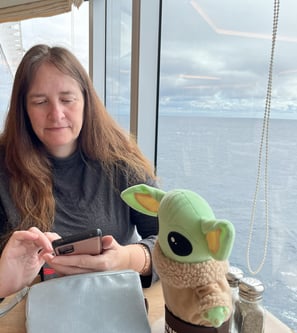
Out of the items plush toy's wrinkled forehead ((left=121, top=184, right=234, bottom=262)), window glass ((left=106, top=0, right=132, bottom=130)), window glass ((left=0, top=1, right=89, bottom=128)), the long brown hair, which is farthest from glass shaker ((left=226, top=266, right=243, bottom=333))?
window glass ((left=0, top=1, right=89, bottom=128))

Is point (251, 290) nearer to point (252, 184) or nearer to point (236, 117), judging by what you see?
point (252, 184)

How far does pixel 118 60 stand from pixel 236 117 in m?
1.26

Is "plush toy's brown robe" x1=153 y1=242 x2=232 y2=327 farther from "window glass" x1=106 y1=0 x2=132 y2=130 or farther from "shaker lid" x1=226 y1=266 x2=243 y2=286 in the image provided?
"window glass" x1=106 y1=0 x2=132 y2=130

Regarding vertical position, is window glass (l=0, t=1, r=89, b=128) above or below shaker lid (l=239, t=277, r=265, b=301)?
above

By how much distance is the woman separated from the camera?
3.03 feet

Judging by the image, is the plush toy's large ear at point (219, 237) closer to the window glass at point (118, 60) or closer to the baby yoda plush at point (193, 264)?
the baby yoda plush at point (193, 264)

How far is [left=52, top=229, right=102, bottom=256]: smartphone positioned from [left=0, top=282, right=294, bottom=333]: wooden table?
137mm

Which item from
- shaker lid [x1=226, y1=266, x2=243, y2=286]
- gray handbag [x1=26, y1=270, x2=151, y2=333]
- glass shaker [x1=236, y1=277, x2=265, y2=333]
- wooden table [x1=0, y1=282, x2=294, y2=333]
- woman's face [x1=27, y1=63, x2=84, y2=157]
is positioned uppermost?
woman's face [x1=27, y1=63, x2=84, y2=157]

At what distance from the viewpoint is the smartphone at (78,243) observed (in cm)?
61

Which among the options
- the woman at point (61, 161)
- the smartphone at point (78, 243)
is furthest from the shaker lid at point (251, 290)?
the woman at point (61, 161)

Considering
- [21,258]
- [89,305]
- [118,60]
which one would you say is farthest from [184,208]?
[118,60]

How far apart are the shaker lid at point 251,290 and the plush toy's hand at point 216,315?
0.23 feet

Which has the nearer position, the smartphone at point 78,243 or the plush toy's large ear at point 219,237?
the plush toy's large ear at point 219,237

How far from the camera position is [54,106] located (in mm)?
924
